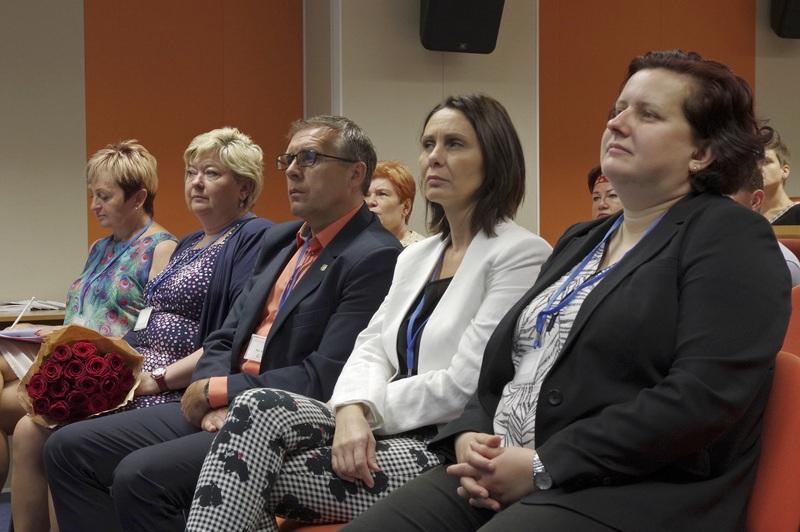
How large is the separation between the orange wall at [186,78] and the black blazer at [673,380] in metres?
4.44

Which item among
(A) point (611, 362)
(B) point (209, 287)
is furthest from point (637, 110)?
(B) point (209, 287)

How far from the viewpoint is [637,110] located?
1.76 metres

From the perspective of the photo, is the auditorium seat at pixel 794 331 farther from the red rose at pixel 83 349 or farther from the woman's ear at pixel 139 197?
the woman's ear at pixel 139 197

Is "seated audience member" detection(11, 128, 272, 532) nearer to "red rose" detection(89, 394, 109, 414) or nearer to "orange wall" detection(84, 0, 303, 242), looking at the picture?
"red rose" detection(89, 394, 109, 414)

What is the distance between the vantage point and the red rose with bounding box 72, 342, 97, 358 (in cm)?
286

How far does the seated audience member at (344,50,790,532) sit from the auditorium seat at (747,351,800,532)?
0.09ft

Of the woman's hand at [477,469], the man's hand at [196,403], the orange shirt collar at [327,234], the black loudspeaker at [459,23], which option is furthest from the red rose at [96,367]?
the black loudspeaker at [459,23]

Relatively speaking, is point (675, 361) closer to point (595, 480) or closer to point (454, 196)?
point (595, 480)

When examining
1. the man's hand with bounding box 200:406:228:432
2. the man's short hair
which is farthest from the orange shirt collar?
the man's hand with bounding box 200:406:228:432

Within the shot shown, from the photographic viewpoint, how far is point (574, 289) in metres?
1.79

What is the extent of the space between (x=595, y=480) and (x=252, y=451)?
66 cm

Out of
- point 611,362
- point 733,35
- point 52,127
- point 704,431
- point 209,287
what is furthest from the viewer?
point 733,35

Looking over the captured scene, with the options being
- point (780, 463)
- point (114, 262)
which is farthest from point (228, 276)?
point (780, 463)

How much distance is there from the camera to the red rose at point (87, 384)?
2820 mm
